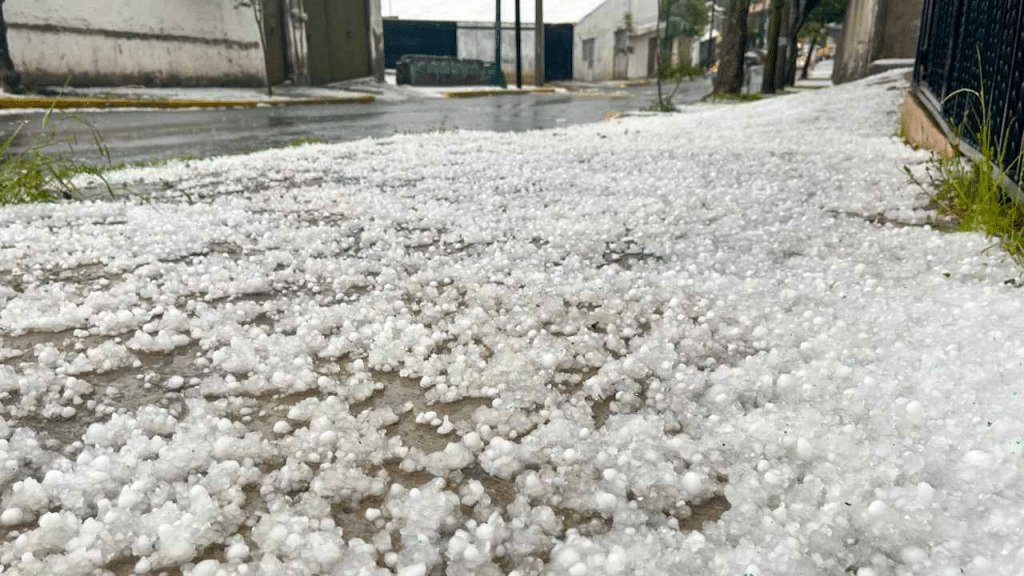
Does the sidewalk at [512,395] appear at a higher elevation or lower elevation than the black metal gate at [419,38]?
lower

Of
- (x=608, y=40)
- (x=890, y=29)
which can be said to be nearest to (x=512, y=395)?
(x=890, y=29)

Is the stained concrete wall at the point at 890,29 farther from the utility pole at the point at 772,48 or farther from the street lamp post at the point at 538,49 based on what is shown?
the street lamp post at the point at 538,49

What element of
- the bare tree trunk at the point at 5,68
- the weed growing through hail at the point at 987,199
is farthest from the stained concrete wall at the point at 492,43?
the weed growing through hail at the point at 987,199

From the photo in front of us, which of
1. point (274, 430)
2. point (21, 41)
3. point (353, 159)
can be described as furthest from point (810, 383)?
point (21, 41)

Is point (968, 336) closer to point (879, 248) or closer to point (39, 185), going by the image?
point (879, 248)

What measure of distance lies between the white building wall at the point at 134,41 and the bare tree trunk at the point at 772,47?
1113 centimetres

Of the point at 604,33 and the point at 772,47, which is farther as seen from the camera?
the point at 604,33

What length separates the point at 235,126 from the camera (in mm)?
7922

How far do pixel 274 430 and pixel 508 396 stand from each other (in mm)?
458

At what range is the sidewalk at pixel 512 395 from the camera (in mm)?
965

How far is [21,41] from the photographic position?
36.6 ft

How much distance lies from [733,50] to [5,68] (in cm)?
1187

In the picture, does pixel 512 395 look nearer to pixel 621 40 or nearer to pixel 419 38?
pixel 419 38

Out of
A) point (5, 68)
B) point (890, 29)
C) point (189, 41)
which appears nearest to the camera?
point (890, 29)
